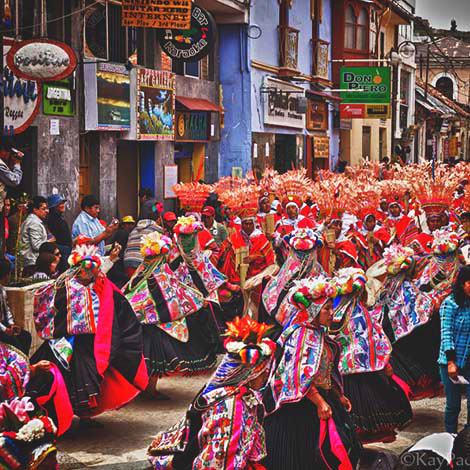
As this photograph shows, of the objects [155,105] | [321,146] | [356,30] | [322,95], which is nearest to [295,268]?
[155,105]

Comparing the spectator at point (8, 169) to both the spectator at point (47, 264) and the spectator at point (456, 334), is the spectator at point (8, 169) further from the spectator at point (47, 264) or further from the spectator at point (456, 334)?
the spectator at point (456, 334)

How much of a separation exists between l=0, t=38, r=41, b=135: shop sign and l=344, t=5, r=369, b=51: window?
22026mm

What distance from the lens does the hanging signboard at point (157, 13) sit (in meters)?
16.4

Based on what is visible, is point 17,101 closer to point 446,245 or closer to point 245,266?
point 245,266

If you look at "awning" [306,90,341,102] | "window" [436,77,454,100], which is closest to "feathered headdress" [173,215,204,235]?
"awning" [306,90,341,102]

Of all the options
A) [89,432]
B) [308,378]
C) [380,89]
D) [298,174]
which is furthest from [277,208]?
[380,89]

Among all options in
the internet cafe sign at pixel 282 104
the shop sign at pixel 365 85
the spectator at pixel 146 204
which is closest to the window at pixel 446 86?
the shop sign at pixel 365 85

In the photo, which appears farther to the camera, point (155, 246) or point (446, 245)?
point (446, 245)

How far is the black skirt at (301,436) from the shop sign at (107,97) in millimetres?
11165

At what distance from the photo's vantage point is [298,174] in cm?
1798

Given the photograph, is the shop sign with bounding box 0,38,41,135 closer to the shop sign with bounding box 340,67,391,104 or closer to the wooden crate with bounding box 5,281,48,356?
the wooden crate with bounding box 5,281,48,356

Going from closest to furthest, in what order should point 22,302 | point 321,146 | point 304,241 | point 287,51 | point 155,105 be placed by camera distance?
point 304,241
point 22,302
point 155,105
point 287,51
point 321,146

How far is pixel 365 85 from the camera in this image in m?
31.1

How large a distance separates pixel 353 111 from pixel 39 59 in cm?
2001
